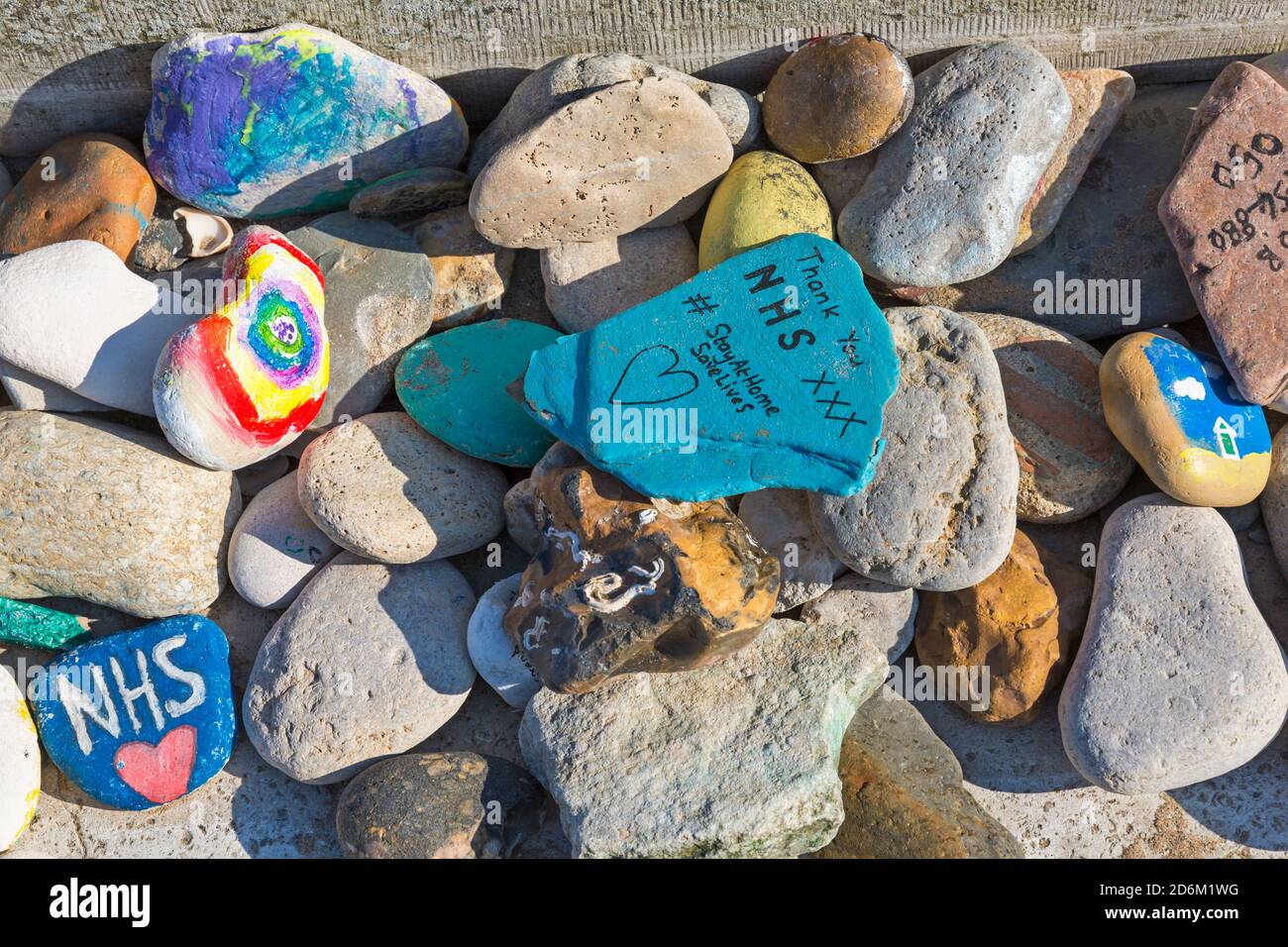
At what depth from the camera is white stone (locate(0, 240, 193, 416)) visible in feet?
10.9

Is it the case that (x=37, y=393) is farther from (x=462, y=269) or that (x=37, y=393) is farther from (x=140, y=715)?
(x=462, y=269)

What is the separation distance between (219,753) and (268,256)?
1495mm

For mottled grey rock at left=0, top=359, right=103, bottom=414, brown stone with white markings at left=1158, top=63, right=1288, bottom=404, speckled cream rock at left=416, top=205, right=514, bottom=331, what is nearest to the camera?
brown stone with white markings at left=1158, top=63, right=1288, bottom=404

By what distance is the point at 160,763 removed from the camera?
10.7 ft

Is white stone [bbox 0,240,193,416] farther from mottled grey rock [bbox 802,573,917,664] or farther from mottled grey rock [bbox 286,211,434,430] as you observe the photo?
mottled grey rock [bbox 802,573,917,664]

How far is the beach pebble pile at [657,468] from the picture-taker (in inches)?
119

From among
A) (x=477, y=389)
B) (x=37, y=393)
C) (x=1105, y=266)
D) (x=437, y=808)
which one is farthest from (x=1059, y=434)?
(x=37, y=393)

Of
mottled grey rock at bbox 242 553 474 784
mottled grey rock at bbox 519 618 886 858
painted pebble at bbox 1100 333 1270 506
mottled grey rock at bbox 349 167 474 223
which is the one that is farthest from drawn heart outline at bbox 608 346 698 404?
painted pebble at bbox 1100 333 1270 506

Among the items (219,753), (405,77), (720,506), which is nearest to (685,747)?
(720,506)

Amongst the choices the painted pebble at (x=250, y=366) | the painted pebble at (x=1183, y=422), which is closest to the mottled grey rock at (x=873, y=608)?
the painted pebble at (x=1183, y=422)

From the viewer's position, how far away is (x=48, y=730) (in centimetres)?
332

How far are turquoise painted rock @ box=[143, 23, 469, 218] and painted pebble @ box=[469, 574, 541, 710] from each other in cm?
148

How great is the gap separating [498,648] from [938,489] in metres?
1.35

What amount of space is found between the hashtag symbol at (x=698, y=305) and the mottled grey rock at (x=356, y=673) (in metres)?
1.13
